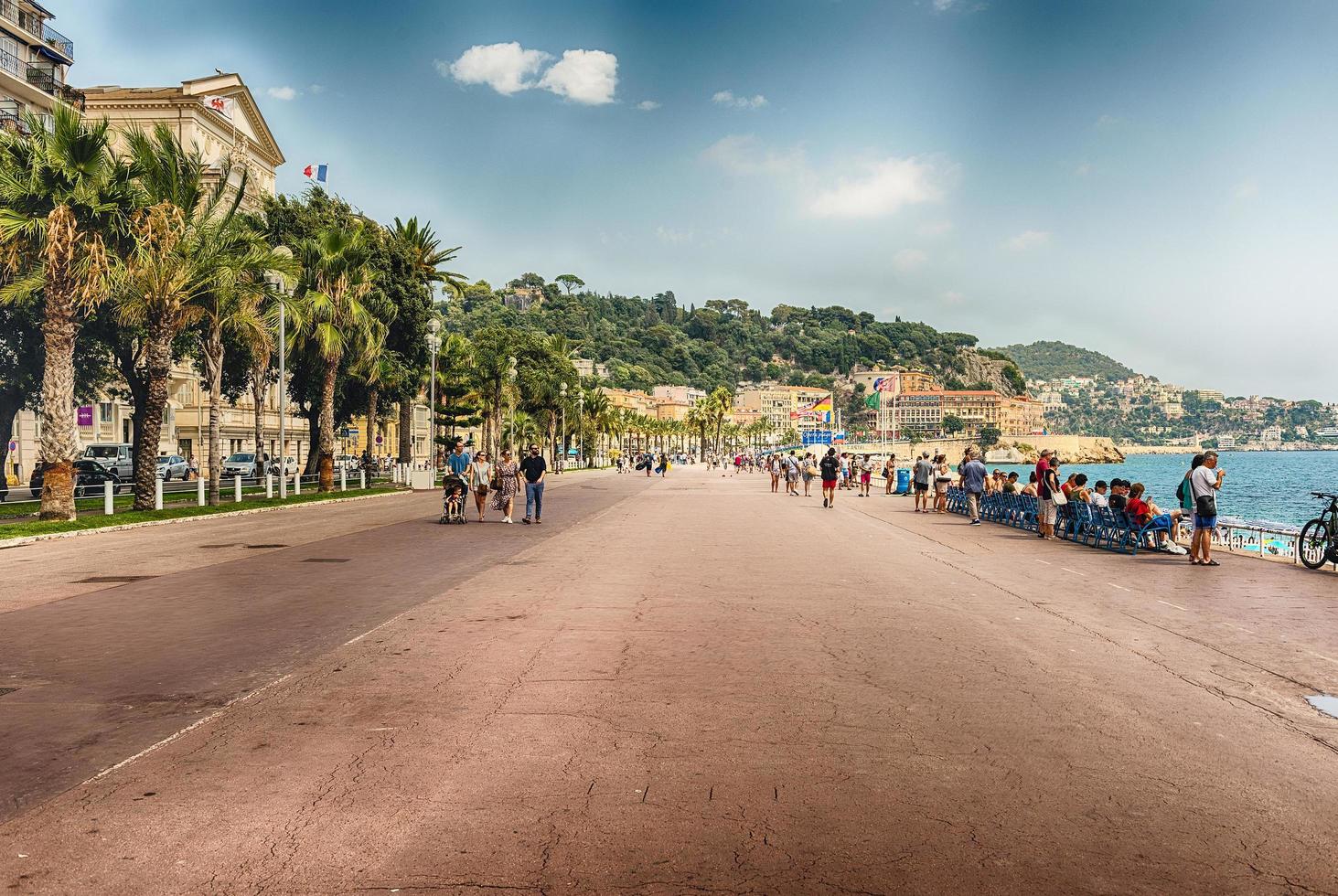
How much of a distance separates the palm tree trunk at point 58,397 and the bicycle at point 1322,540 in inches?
930

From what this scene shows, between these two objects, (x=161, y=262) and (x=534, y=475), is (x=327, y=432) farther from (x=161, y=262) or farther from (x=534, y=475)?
(x=534, y=475)

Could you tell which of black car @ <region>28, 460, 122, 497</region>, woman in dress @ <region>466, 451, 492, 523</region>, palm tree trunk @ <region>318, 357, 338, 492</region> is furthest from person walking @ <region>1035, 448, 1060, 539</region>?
black car @ <region>28, 460, 122, 497</region>

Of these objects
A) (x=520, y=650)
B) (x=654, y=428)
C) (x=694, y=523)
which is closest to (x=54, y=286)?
(x=694, y=523)

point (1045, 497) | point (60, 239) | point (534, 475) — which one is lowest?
point (1045, 497)

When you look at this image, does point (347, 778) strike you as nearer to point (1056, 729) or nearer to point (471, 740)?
point (471, 740)

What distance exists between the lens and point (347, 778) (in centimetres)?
487

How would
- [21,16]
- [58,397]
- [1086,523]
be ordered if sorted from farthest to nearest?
1. [21,16]
2. [58,397]
3. [1086,523]

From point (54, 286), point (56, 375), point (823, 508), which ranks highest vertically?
point (54, 286)

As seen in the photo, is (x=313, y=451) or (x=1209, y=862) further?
(x=313, y=451)

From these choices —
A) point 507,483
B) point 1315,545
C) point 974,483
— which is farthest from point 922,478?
point 1315,545

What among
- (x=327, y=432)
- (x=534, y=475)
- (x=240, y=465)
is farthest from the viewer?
(x=240, y=465)

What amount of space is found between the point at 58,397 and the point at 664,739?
2180 centimetres

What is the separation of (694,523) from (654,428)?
14219 centimetres

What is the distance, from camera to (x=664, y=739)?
18.3ft
